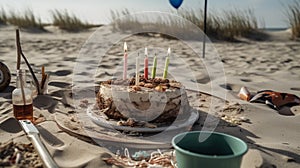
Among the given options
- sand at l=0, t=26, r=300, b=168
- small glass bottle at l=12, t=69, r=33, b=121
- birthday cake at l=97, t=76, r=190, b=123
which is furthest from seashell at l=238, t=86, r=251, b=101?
small glass bottle at l=12, t=69, r=33, b=121

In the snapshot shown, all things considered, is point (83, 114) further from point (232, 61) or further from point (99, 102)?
point (232, 61)

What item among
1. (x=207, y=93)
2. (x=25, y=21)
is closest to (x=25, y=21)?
(x=25, y=21)

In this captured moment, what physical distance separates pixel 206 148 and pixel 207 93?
1.51 metres

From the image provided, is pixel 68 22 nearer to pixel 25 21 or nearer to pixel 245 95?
pixel 25 21

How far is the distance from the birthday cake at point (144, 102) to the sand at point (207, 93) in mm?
205

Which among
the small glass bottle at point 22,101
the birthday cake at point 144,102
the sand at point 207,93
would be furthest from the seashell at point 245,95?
the small glass bottle at point 22,101

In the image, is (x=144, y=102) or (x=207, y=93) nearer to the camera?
(x=144, y=102)

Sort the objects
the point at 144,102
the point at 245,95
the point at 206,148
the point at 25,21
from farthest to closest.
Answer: the point at 25,21 < the point at 245,95 < the point at 144,102 < the point at 206,148

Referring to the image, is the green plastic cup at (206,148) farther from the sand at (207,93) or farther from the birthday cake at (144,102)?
the birthday cake at (144,102)

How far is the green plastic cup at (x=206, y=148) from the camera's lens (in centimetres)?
130

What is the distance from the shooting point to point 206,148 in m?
1.52

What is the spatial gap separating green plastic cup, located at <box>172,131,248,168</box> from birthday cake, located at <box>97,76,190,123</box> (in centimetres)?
62

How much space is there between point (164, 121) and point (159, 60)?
298 centimetres

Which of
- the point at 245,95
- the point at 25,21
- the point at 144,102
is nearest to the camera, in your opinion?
the point at 144,102
